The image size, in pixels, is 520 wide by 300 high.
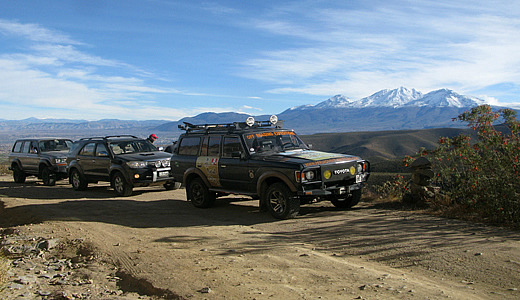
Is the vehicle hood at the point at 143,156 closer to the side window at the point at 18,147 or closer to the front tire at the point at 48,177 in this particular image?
the front tire at the point at 48,177

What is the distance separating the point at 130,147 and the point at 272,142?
6569 mm

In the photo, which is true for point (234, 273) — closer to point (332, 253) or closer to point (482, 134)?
point (332, 253)

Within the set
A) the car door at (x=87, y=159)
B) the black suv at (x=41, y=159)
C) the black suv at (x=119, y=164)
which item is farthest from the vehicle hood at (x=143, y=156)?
the black suv at (x=41, y=159)

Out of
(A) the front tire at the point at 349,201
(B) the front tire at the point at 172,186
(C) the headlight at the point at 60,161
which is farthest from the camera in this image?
(C) the headlight at the point at 60,161

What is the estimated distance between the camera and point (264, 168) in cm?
896

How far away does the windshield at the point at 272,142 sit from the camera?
9664 millimetres

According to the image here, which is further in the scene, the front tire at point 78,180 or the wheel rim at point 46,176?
the wheel rim at point 46,176

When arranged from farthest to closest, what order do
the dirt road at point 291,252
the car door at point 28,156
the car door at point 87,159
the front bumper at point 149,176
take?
the car door at point 28,156 → the car door at point 87,159 → the front bumper at point 149,176 → the dirt road at point 291,252

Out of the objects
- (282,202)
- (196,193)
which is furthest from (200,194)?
(282,202)

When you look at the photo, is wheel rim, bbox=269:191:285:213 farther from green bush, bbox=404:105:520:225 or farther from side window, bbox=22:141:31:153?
side window, bbox=22:141:31:153

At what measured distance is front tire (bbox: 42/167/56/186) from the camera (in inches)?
683

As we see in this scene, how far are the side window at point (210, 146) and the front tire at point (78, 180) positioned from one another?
6717 mm

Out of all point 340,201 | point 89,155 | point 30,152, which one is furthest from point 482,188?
point 30,152

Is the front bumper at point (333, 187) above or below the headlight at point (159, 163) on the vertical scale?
below
